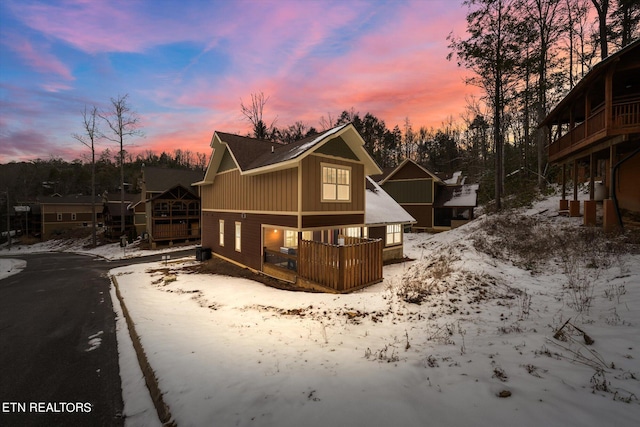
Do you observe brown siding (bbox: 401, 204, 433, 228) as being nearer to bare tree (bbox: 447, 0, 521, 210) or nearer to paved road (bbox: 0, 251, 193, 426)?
bare tree (bbox: 447, 0, 521, 210)

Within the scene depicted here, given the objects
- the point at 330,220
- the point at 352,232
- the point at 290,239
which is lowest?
the point at 290,239

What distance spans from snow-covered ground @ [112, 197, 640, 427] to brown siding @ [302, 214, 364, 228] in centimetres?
369

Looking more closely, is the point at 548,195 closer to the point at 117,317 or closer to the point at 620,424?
the point at 620,424

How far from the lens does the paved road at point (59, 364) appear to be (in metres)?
3.98

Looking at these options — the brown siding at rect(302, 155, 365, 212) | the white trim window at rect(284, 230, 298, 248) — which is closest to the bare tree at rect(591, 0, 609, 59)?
the brown siding at rect(302, 155, 365, 212)

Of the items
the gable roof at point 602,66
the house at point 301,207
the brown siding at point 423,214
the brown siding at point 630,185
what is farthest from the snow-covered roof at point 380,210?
the brown siding at point 423,214

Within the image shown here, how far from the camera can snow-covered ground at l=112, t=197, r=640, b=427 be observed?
122 inches

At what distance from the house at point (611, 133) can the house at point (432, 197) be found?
1141 centimetres

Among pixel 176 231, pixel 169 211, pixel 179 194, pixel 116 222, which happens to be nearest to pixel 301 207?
pixel 176 231

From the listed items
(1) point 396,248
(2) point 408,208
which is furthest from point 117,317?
(2) point 408,208

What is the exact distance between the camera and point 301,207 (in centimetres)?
1171

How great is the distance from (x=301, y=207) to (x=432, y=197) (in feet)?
74.6

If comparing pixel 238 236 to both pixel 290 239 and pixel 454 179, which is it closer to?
pixel 290 239

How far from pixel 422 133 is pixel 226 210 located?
190 feet
